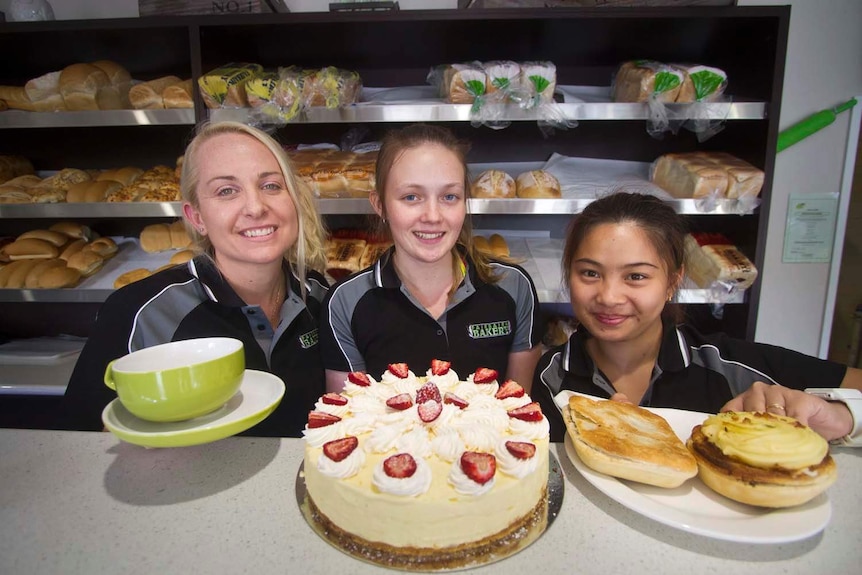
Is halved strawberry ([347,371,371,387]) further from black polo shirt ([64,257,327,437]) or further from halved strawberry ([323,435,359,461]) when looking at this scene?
black polo shirt ([64,257,327,437])

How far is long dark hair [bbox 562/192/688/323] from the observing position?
4.82 feet

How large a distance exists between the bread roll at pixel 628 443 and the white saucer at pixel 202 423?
58cm

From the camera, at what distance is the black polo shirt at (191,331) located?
1539 mm

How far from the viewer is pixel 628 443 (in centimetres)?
88

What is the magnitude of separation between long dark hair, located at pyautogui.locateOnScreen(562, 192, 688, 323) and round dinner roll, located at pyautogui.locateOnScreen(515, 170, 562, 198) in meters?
0.73

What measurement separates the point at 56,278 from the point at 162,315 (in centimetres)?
143

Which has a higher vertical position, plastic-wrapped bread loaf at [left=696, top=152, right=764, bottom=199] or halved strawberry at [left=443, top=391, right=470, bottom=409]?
plastic-wrapped bread loaf at [left=696, top=152, right=764, bottom=199]

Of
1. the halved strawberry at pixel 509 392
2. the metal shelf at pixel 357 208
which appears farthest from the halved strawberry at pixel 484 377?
the metal shelf at pixel 357 208

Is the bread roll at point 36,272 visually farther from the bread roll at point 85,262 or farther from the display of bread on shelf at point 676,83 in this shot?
the display of bread on shelf at point 676,83

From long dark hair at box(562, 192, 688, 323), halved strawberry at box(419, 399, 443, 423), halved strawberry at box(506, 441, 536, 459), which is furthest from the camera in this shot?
long dark hair at box(562, 192, 688, 323)

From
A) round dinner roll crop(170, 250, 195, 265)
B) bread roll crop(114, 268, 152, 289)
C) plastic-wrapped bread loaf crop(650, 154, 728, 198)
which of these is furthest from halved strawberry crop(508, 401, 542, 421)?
bread roll crop(114, 268, 152, 289)

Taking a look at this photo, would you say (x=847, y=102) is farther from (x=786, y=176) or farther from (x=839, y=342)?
(x=839, y=342)

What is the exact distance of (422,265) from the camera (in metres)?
1.73

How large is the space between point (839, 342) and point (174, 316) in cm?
357
